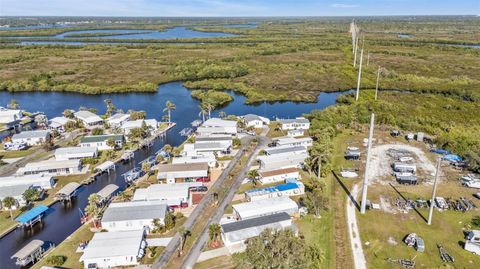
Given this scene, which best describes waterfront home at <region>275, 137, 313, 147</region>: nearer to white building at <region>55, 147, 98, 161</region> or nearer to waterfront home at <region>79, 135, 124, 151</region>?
waterfront home at <region>79, 135, 124, 151</region>

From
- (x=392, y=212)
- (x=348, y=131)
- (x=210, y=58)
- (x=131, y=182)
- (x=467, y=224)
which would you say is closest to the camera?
(x=467, y=224)

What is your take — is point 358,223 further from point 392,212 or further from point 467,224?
point 467,224

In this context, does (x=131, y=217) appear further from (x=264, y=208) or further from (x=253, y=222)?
(x=264, y=208)

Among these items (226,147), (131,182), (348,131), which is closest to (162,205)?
(131,182)

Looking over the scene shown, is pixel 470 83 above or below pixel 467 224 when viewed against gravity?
above

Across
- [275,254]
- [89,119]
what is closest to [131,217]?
[275,254]

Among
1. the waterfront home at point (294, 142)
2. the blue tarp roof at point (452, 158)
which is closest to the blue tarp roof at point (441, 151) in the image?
the blue tarp roof at point (452, 158)

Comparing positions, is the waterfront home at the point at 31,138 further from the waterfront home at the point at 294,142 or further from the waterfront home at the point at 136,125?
the waterfront home at the point at 294,142
